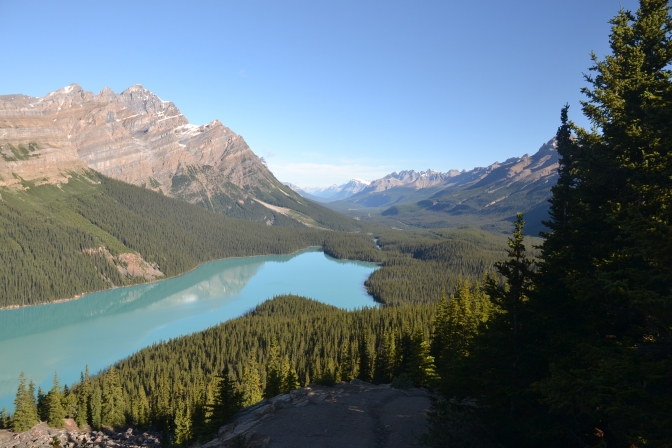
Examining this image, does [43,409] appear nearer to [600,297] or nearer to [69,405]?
[69,405]

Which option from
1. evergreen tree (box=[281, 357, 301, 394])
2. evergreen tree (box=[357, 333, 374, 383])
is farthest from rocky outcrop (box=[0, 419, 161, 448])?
evergreen tree (box=[357, 333, 374, 383])

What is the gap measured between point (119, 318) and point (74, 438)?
89.7 meters

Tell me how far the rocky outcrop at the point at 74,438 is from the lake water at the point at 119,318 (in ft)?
95.5

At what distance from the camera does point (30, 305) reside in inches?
5458

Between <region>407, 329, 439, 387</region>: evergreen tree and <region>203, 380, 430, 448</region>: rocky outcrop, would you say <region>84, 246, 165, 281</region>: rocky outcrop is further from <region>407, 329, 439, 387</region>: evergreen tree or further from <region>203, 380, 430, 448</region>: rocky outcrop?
<region>407, 329, 439, 387</region>: evergreen tree

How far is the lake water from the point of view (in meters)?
90.6

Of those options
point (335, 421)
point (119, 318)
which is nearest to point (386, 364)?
point (335, 421)

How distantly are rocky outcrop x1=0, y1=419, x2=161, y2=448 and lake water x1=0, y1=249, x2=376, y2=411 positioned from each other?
2910 centimetres

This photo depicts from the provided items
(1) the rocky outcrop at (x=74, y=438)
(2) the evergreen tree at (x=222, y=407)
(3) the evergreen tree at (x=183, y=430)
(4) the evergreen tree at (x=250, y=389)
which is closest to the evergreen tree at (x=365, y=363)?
(4) the evergreen tree at (x=250, y=389)

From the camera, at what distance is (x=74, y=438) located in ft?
165

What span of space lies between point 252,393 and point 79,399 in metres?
30.7

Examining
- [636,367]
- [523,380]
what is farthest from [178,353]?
[636,367]

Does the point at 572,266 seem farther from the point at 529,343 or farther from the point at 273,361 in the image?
the point at 273,361

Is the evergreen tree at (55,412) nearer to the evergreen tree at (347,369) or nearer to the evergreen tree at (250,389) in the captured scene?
the evergreen tree at (250,389)
